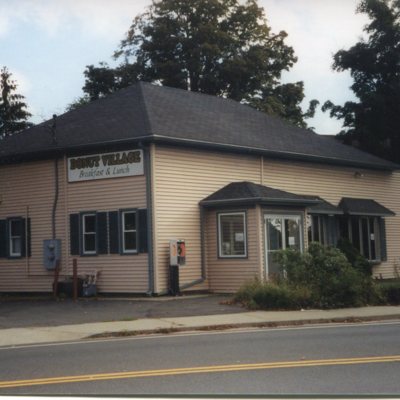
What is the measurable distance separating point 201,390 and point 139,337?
6.68 m

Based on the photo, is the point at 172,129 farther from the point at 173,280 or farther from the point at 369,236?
the point at 369,236

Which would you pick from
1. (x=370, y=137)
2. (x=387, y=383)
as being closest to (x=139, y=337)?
(x=387, y=383)

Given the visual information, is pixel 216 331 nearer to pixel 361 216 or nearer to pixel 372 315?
pixel 372 315

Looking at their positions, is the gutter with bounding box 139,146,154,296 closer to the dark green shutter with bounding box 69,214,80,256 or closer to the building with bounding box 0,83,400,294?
the building with bounding box 0,83,400,294

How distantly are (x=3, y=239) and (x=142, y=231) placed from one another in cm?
694

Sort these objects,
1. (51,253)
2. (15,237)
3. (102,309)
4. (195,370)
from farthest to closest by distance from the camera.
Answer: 1. (15,237)
2. (51,253)
3. (102,309)
4. (195,370)

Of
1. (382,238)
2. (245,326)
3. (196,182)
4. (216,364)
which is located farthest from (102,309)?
(382,238)

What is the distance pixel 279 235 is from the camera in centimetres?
2656

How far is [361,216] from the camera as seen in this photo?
33750mm

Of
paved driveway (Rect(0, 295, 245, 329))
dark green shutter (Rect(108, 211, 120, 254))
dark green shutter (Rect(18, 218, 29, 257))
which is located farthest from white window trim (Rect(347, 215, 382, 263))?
dark green shutter (Rect(18, 218, 29, 257))

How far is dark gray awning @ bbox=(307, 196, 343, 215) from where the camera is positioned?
30.1 meters

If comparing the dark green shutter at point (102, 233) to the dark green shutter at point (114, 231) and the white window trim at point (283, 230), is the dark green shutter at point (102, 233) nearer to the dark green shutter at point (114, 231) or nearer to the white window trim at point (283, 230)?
the dark green shutter at point (114, 231)

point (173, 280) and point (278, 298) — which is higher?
point (173, 280)

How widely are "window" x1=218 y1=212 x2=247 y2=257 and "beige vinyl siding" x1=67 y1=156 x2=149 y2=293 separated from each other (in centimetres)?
306
